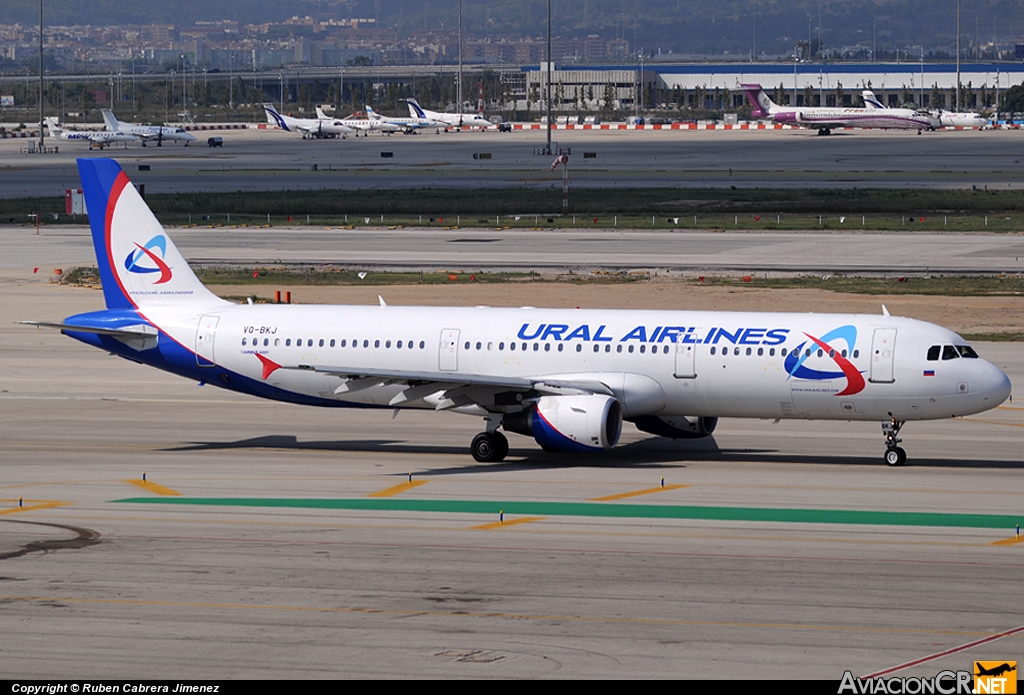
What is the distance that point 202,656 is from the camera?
72.2 ft

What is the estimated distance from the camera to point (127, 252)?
1698 inches

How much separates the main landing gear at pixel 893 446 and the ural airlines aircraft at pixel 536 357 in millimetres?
46

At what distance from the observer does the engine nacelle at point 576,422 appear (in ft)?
122

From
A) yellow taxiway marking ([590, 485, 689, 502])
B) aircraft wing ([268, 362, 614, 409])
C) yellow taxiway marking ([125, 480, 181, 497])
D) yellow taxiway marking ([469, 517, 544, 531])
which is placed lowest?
yellow taxiway marking ([125, 480, 181, 497])

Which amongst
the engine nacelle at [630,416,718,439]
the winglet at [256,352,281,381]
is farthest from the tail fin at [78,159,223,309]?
the engine nacelle at [630,416,718,439]

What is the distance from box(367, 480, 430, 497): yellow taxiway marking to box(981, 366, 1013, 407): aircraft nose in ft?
48.0

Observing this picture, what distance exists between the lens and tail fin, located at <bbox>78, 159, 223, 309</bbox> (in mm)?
42906

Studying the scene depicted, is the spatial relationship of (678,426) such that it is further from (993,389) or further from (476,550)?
(476,550)

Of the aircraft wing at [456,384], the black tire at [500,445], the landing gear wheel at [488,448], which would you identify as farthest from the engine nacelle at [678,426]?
the landing gear wheel at [488,448]

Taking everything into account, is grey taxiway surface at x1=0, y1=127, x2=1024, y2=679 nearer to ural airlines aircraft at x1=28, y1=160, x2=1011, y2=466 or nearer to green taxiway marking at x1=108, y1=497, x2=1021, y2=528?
green taxiway marking at x1=108, y1=497, x2=1021, y2=528

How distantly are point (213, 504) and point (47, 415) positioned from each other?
15.3m

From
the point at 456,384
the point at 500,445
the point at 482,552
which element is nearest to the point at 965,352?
the point at 500,445

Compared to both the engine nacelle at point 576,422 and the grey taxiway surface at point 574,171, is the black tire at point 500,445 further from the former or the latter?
the grey taxiway surface at point 574,171

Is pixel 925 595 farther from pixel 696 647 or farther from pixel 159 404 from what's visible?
pixel 159 404
